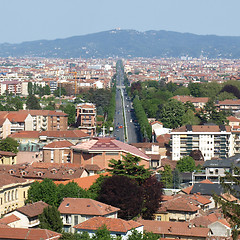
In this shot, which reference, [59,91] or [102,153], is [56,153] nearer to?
[102,153]

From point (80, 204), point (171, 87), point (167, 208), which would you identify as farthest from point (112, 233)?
point (171, 87)

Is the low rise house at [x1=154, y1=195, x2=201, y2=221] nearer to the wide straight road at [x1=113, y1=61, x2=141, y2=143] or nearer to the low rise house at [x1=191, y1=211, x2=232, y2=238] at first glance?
the low rise house at [x1=191, y1=211, x2=232, y2=238]

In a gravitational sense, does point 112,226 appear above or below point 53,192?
below

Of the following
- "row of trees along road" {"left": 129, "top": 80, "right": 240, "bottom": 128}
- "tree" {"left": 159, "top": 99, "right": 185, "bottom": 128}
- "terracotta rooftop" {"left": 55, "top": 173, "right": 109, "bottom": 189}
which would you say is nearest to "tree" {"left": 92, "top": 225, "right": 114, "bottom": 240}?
"terracotta rooftop" {"left": 55, "top": 173, "right": 109, "bottom": 189}

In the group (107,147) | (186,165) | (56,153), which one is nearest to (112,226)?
(107,147)

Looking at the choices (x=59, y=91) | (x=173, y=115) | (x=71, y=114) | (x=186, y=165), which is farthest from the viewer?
(x=59, y=91)

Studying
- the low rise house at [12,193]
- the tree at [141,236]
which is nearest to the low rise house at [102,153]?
the low rise house at [12,193]

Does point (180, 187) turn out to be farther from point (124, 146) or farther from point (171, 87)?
point (171, 87)
